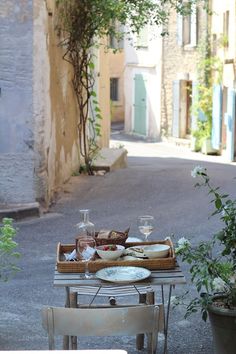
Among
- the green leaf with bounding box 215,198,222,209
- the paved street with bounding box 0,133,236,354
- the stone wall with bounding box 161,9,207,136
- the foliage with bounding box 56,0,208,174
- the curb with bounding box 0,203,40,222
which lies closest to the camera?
the green leaf with bounding box 215,198,222,209

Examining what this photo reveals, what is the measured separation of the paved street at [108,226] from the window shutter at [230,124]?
6234mm

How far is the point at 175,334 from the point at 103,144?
1427cm

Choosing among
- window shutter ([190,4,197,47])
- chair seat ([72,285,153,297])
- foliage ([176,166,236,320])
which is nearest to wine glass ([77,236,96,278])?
chair seat ([72,285,153,297])

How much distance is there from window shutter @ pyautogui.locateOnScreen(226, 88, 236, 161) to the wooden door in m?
7.65

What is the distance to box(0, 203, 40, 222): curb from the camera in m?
9.98

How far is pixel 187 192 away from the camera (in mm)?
11953

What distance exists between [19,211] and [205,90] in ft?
49.2

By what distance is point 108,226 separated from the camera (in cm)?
959

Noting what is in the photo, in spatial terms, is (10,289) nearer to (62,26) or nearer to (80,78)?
(62,26)

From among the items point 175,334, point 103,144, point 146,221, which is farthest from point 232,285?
point 103,144

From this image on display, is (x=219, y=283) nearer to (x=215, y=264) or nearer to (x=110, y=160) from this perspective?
(x=215, y=264)

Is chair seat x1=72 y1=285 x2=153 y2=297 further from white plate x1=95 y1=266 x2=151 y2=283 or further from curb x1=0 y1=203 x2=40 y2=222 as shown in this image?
curb x1=0 y1=203 x2=40 y2=222

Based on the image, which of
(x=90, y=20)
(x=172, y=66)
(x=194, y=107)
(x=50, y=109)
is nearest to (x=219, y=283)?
(x=50, y=109)

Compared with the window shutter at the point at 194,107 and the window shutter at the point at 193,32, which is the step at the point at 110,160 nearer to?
the window shutter at the point at 194,107
